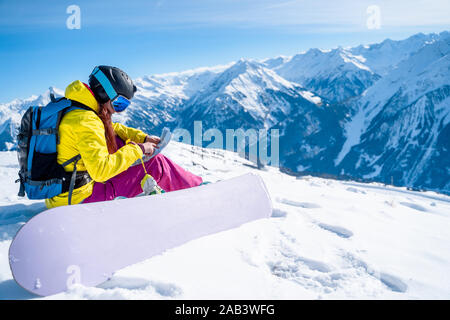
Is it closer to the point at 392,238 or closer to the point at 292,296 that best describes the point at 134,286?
the point at 292,296

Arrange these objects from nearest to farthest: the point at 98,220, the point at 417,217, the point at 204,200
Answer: the point at 98,220, the point at 204,200, the point at 417,217

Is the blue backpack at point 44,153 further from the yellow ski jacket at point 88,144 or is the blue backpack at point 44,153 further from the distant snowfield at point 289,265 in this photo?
the distant snowfield at point 289,265

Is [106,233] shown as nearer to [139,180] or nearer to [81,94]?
[139,180]

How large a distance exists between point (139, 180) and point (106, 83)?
4.93 ft

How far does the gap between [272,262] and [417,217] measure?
4.32m

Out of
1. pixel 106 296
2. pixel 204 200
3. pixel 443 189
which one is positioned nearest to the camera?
pixel 106 296

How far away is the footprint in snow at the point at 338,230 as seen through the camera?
410 centimetres

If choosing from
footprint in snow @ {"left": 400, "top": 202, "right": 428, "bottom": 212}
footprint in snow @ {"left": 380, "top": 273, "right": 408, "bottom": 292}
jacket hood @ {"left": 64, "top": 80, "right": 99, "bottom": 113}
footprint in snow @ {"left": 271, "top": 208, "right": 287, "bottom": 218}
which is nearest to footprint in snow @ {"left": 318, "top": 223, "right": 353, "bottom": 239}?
footprint in snow @ {"left": 271, "top": 208, "right": 287, "bottom": 218}

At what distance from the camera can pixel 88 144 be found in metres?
3.12

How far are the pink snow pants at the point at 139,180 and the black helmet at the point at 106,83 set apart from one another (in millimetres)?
1123

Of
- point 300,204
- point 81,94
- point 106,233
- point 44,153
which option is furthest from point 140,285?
point 300,204

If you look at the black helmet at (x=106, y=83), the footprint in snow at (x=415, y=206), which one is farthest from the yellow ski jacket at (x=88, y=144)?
the footprint in snow at (x=415, y=206)

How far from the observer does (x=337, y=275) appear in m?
2.91
